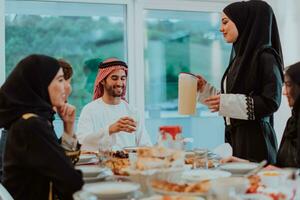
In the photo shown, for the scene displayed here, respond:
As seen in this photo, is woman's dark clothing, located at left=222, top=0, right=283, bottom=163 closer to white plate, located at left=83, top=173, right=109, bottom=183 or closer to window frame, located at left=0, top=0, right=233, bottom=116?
white plate, located at left=83, top=173, right=109, bottom=183

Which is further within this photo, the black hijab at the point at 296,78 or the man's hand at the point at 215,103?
the man's hand at the point at 215,103

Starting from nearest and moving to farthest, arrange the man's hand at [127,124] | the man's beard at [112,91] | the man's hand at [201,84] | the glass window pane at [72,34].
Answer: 1. the man's hand at [127,124]
2. the man's hand at [201,84]
3. the man's beard at [112,91]
4. the glass window pane at [72,34]

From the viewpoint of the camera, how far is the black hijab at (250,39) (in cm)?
231

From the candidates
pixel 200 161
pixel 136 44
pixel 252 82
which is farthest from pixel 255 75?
pixel 136 44

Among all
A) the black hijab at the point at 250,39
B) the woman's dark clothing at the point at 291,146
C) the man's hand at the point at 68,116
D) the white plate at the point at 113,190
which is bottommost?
the white plate at the point at 113,190

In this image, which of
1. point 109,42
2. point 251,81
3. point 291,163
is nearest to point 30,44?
point 109,42

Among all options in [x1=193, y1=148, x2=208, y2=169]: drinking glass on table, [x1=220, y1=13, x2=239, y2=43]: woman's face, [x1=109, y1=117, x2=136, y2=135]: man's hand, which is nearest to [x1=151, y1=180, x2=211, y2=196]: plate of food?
[x1=193, y1=148, x2=208, y2=169]: drinking glass on table

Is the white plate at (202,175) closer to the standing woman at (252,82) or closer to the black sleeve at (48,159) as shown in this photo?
the black sleeve at (48,159)

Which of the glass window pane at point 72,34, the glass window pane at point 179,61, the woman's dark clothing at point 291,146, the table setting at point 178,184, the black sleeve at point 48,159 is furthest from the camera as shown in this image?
the glass window pane at point 179,61

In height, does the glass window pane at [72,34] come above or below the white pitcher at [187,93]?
above

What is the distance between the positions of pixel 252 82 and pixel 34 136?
129cm

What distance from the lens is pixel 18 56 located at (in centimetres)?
372

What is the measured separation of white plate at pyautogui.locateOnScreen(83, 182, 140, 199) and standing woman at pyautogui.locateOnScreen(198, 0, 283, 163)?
1017 millimetres

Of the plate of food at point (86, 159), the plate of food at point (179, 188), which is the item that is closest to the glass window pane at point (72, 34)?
the plate of food at point (86, 159)
